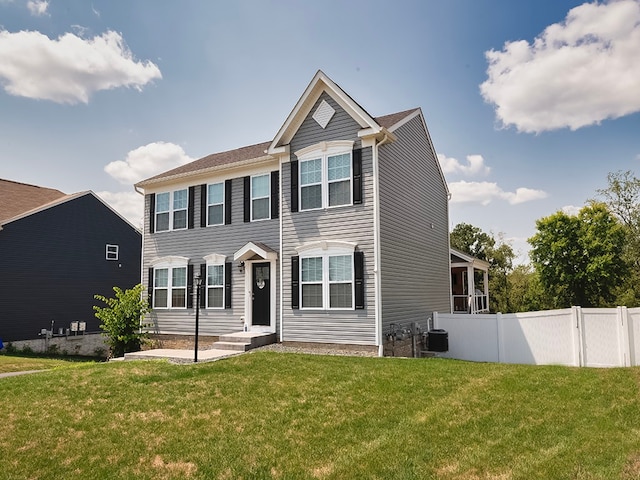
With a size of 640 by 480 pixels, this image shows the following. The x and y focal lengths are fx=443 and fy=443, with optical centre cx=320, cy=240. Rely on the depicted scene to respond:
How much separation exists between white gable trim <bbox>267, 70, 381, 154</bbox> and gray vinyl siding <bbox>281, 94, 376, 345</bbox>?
0.59 ft

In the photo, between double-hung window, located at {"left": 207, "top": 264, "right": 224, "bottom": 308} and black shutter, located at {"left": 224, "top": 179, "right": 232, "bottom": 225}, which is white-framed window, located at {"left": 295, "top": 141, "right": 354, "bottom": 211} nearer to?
black shutter, located at {"left": 224, "top": 179, "right": 232, "bottom": 225}

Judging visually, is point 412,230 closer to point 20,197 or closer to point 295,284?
point 295,284

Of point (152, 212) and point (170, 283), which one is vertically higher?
point (152, 212)

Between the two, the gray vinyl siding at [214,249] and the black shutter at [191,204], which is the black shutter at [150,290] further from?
the black shutter at [191,204]

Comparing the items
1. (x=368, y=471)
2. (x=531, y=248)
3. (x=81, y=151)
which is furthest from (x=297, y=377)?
(x=531, y=248)

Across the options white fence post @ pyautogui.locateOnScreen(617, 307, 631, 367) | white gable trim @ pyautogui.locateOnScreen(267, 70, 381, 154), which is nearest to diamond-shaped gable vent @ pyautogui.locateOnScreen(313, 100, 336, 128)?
white gable trim @ pyautogui.locateOnScreen(267, 70, 381, 154)

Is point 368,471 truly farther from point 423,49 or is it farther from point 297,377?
point 423,49

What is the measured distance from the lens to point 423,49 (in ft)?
44.6

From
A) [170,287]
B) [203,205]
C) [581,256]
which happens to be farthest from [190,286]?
[581,256]

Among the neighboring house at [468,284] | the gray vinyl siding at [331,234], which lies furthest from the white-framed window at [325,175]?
the neighboring house at [468,284]

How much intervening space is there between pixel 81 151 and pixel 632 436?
1825 centimetres

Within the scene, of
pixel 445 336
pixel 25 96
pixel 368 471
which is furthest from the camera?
pixel 25 96

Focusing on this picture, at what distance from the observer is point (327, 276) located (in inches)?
497

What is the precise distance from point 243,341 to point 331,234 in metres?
4.01
